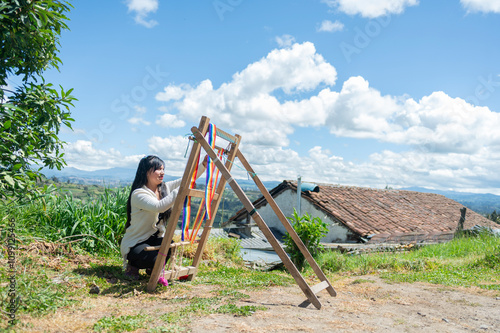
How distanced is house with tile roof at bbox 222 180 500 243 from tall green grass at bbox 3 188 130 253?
8.81 metres

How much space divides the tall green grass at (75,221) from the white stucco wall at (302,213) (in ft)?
34.2

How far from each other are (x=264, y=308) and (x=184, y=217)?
149 cm

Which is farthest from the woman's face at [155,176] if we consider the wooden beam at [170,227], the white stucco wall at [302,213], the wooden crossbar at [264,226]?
the white stucco wall at [302,213]

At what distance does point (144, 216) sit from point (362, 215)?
13831 millimetres

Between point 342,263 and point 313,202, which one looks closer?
point 342,263

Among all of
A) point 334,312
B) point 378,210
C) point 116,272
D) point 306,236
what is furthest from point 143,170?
point 378,210

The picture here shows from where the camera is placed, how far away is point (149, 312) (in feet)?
12.0

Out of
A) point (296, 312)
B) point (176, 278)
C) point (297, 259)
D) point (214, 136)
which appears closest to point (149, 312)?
point (176, 278)

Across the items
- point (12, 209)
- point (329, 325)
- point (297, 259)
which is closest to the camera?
point (329, 325)

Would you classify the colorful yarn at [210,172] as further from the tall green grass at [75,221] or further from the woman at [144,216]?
the tall green grass at [75,221]

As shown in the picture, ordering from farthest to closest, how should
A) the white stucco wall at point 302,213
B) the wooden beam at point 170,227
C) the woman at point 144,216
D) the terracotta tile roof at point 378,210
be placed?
the terracotta tile roof at point 378,210
the white stucco wall at point 302,213
the woman at point 144,216
the wooden beam at point 170,227

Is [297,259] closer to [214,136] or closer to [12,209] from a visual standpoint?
[214,136]

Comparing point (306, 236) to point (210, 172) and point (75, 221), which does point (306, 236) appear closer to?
point (210, 172)

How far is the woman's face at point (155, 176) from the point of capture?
471 cm
